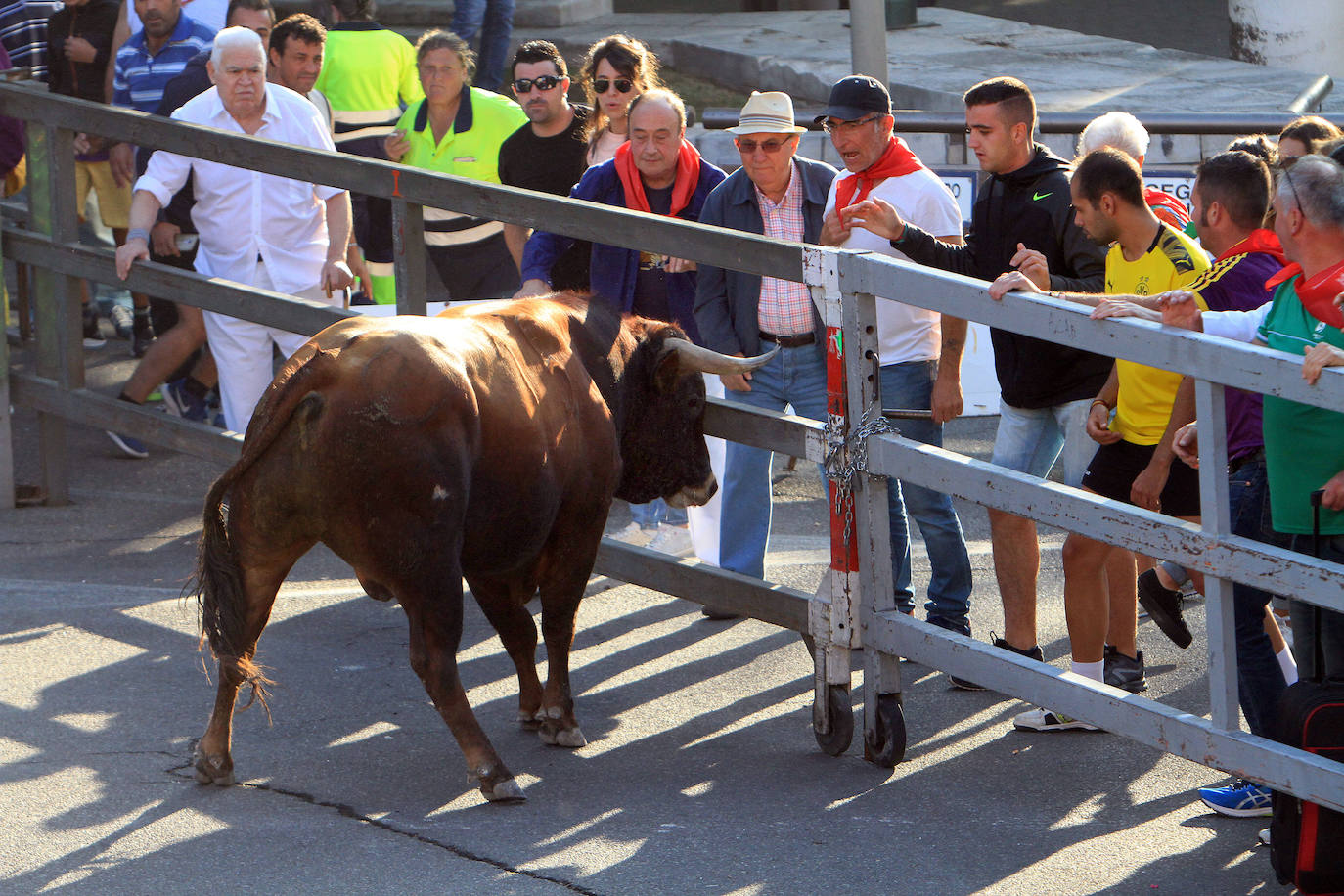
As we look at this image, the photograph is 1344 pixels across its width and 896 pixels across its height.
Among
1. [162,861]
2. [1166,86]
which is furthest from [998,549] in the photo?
[1166,86]

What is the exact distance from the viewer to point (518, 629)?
18.5 ft

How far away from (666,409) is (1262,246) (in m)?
2.05

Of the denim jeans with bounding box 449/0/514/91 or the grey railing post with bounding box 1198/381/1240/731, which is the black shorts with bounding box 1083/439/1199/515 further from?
the denim jeans with bounding box 449/0/514/91

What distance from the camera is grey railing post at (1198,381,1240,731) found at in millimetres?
4098

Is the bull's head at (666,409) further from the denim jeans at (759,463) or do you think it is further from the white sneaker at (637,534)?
the white sneaker at (637,534)

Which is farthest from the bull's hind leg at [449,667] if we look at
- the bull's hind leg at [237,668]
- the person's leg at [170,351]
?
the person's leg at [170,351]

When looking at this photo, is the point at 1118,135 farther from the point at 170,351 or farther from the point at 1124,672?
the point at 170,351

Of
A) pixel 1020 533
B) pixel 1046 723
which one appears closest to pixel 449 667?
pixel 1046 723

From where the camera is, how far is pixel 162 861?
449cm

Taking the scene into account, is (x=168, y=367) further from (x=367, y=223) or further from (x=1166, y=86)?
(x=1166, y=86)

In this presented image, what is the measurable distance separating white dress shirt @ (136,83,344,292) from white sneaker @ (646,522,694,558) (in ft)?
6.55

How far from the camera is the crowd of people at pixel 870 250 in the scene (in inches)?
181

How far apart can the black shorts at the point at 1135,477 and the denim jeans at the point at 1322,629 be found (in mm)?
1124

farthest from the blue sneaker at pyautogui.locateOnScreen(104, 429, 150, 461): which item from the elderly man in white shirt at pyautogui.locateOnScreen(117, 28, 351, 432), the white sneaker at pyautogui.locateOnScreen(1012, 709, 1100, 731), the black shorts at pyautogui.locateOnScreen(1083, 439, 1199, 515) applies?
the black shorts at pyautogui.locateOnScreen(1083, 439, 1199, 515)
